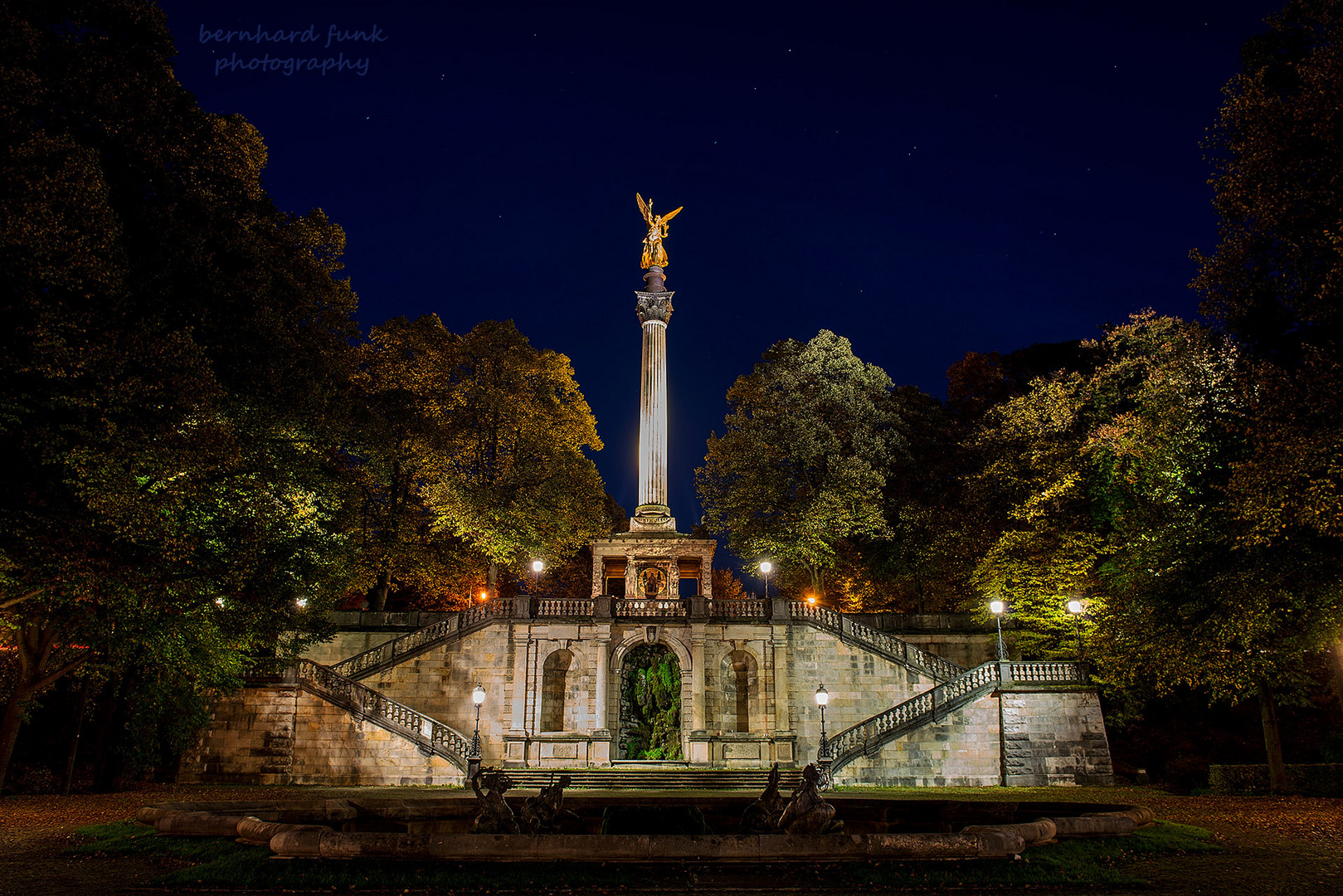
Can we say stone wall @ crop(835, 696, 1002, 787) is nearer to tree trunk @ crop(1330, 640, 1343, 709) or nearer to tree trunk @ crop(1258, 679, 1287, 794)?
tree trunk @ crop(1258, 679, 1287, 794)

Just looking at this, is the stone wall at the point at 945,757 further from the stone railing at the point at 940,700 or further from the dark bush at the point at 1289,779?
the dark bush at the point at 1289,779

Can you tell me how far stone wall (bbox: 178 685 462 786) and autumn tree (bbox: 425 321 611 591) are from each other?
33.5 feet

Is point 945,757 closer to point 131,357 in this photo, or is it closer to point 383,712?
point 383,712

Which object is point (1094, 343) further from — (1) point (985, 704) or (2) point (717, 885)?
(2) point (717, 885)

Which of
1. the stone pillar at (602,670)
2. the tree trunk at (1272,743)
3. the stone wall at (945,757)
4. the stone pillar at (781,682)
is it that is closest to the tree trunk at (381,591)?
the stone pillar at (602,670)

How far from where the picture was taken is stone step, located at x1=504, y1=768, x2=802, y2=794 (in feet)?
82.0

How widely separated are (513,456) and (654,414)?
6.70m

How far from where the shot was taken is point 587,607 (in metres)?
30.6

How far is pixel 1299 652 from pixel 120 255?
26.7 meters

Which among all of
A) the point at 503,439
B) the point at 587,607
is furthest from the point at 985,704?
the point at 503,439

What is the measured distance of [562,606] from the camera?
1206 inches

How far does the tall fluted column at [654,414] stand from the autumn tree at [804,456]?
440cm

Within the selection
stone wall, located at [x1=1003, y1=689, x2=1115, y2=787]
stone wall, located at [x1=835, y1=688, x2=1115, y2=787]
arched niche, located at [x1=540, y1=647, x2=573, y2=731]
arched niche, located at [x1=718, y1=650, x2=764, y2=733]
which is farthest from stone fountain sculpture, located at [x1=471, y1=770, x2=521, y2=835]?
stone wall, located at [x1=1003, y1=689, x2=1115, y2=787]

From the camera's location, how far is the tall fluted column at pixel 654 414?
3566 cm
